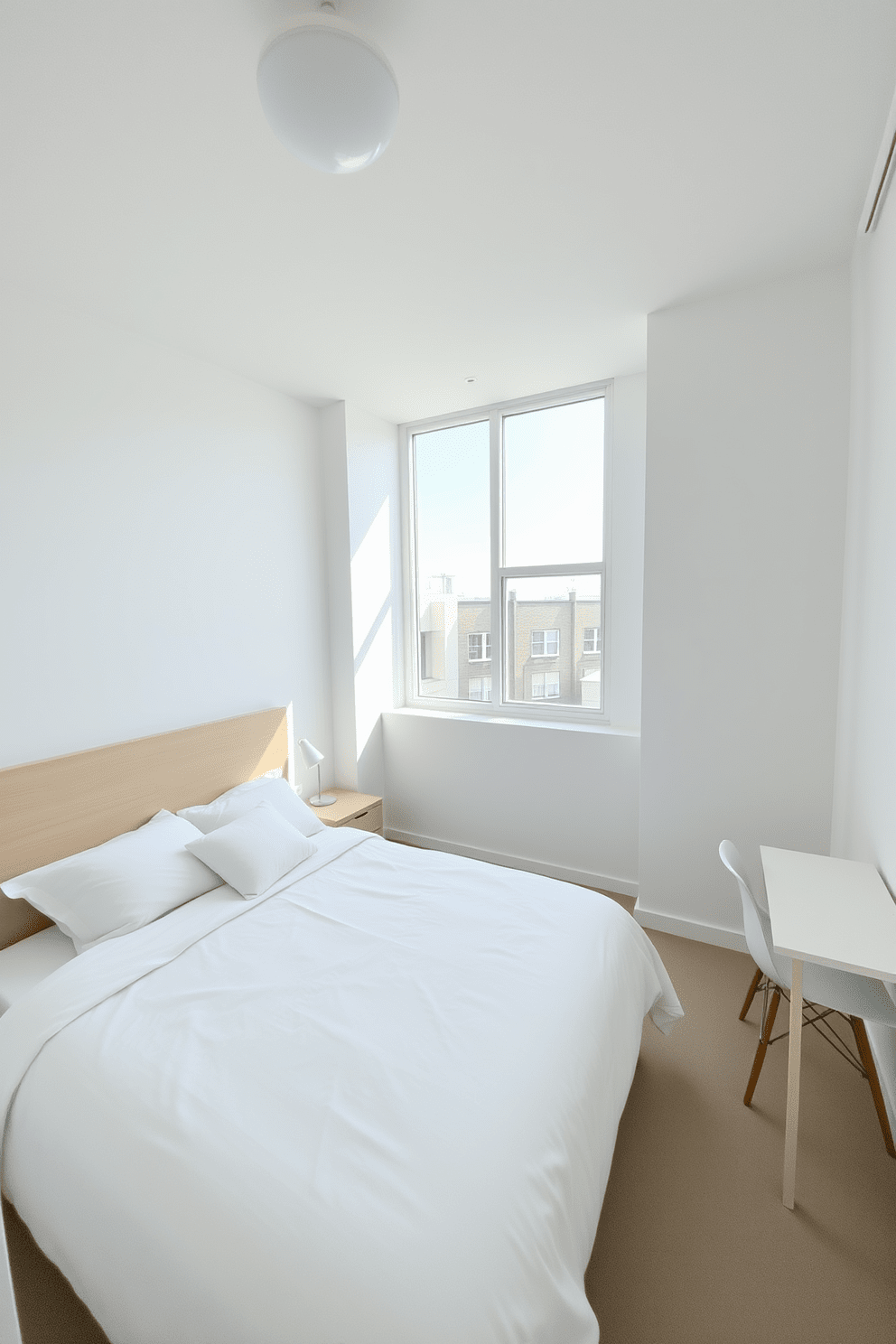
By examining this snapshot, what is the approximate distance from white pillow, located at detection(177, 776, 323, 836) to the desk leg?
1.97 meters

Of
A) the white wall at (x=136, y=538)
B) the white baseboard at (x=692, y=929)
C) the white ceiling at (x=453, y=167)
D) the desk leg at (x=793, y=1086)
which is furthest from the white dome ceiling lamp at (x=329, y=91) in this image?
the white baseboard at (x=692, y=929)

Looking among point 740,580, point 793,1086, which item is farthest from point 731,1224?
point 740,580

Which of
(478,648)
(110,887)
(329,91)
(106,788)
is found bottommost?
(110,887)

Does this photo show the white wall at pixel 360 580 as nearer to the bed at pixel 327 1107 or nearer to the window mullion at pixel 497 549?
the window mullion at pixel 497 549

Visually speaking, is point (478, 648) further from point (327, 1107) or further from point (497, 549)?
point (327, 1107)

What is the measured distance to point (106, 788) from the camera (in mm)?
2404

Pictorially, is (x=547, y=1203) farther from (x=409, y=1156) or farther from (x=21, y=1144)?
(x=21, y=1144)

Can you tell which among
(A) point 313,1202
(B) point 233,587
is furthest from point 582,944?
(B) point 233,587

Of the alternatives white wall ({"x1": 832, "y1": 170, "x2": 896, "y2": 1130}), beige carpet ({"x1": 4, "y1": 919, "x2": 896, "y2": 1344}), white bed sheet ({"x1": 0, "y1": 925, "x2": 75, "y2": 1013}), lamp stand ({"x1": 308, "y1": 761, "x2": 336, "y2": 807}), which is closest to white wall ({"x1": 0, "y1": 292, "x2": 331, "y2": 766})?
lamp stand ({"x1": 308, "y1": 761, "x2": 336, "y2": 807})

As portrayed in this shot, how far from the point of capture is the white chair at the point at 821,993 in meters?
1.64

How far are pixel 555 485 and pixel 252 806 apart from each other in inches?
97.1

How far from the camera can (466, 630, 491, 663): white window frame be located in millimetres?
3848

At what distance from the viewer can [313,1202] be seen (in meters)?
1.09

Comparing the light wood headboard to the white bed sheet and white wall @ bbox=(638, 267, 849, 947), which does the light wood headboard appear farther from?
white wall @ bbox=(638, 267, 849, 947)
